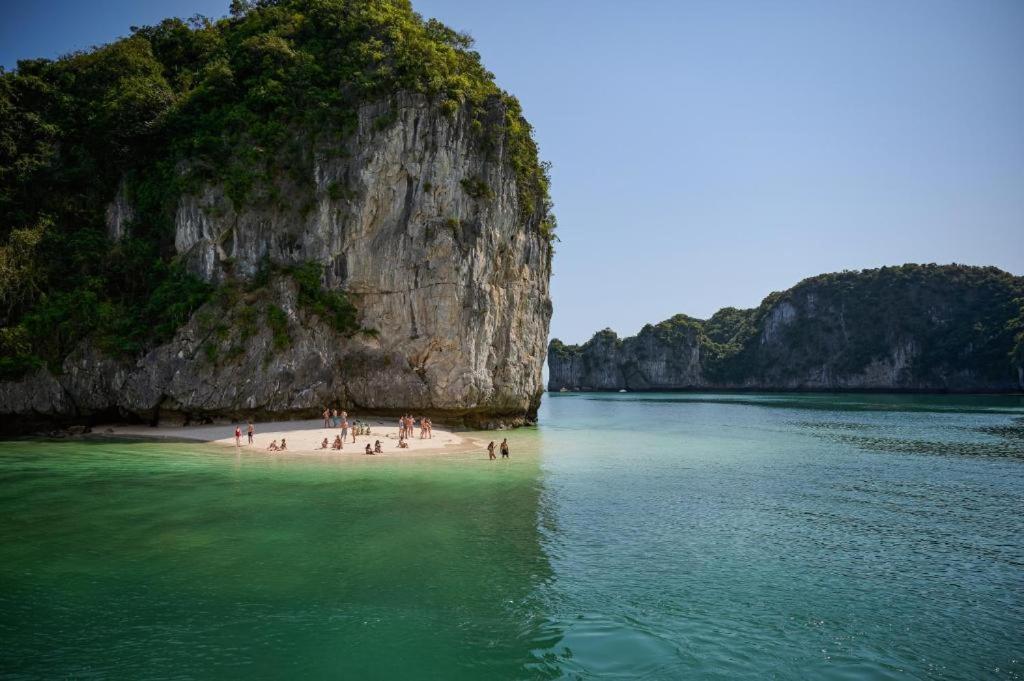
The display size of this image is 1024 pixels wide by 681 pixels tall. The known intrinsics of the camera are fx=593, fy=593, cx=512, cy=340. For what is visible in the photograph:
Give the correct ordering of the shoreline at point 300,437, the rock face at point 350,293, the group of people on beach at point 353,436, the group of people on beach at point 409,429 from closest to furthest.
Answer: the group of people on beach at point 353,436
the shoreline at point 300,437
the group of people on beach at point 409,429
the rock face at point 350,293

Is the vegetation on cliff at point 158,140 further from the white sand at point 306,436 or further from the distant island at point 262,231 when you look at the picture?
the white sand at point 306,436

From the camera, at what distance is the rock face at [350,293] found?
3431 centimetres

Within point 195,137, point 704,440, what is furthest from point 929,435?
point 195,137

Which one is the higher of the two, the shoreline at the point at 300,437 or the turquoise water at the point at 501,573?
the shoreline at the point at 300,437

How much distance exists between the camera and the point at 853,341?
12625cm

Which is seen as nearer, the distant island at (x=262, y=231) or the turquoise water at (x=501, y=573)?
the turquoise water at (x=501, y=573)

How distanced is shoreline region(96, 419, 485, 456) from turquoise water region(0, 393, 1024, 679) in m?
5.27

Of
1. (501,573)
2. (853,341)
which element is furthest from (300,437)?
(853,341)

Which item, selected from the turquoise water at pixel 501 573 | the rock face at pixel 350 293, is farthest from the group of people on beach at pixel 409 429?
the turquoise water at pixel 501 573

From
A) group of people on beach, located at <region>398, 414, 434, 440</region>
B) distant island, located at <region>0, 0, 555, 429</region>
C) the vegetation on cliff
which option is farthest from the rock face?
group of people on beach, located at <region>398, 414, 434, 440</region>

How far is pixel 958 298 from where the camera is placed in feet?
377

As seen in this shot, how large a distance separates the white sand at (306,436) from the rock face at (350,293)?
115 cm

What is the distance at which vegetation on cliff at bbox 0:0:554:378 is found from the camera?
34.8m

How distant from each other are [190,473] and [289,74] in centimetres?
2723
